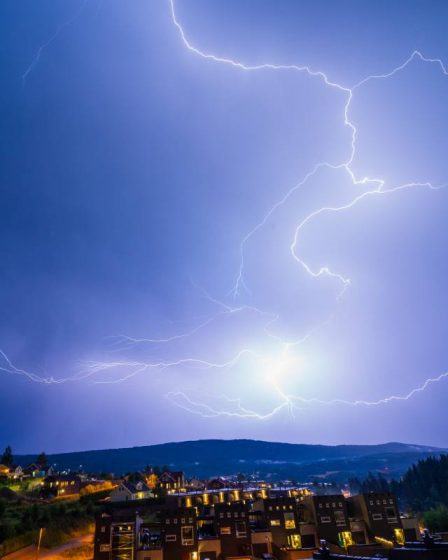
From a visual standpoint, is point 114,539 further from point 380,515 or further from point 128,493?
point 380,515

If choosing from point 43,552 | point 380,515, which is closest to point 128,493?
point 43,552

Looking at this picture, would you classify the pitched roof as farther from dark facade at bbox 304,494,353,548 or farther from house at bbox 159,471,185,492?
dark facade at bbox 304,494,353,548

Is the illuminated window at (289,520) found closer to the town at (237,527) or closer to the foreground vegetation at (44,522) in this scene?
the town at (237,527)

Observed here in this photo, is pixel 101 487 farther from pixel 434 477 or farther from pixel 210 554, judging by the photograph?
pixel 434 477

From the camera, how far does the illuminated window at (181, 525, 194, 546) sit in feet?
105

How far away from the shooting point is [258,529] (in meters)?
36.2

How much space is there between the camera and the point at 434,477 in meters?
76.4

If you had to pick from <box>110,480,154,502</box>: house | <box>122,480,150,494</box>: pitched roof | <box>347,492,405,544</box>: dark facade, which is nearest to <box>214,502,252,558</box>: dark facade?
<box>347,492,405,544</box>: dark facade

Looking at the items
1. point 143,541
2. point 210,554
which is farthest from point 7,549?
point 210,554

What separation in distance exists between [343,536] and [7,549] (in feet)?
94.7

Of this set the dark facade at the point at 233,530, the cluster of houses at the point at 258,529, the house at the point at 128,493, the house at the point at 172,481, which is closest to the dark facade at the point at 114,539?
the cluster of houses at the point at 258,529

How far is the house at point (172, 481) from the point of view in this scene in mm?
64262

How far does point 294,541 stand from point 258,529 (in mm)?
3306

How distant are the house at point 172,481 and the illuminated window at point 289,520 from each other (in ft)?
101
